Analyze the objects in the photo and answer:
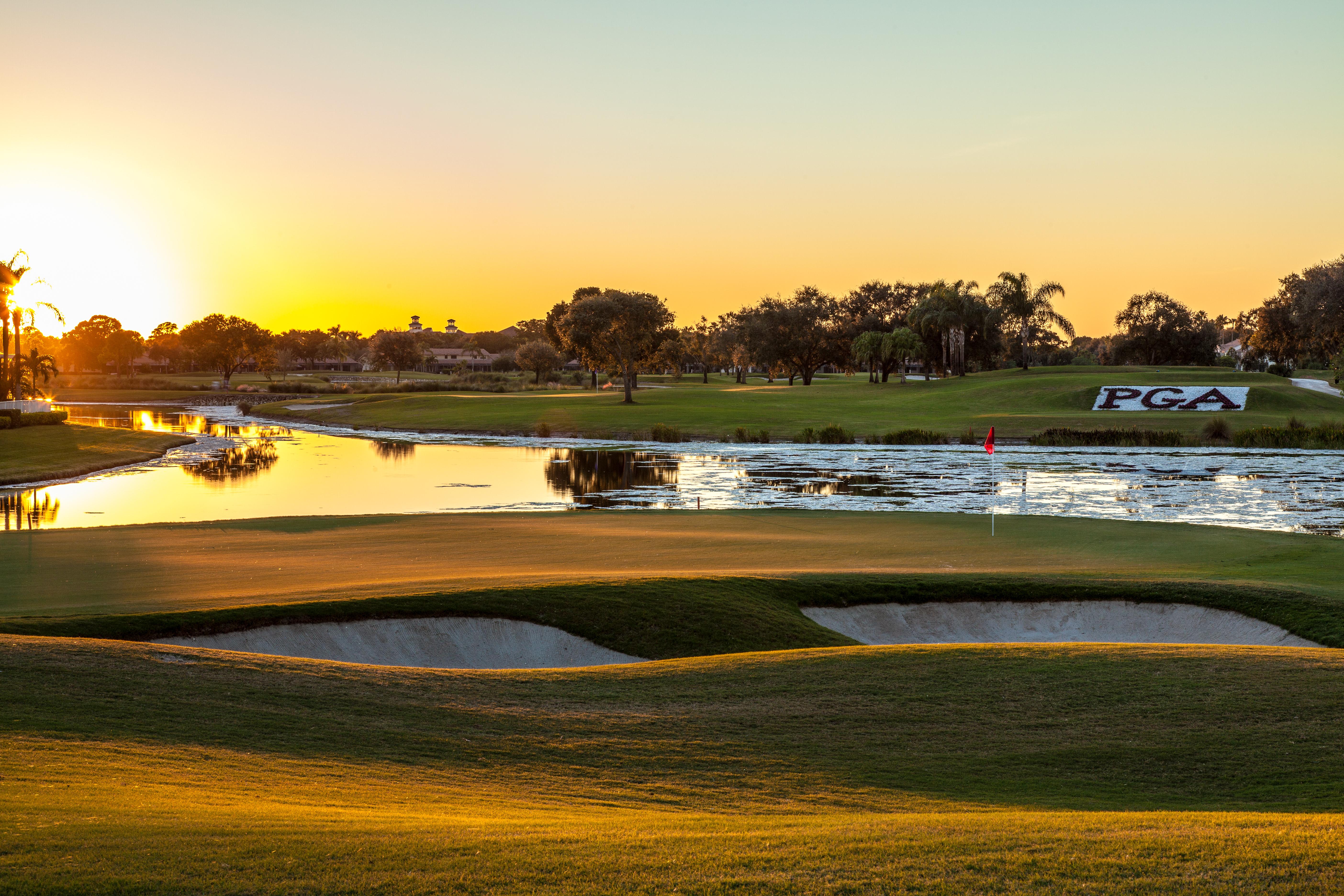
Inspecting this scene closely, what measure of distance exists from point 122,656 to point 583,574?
9643mm

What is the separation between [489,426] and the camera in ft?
260

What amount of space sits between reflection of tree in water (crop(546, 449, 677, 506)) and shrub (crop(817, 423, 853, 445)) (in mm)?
12745

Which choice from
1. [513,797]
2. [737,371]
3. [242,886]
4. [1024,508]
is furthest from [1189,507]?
[737,371]

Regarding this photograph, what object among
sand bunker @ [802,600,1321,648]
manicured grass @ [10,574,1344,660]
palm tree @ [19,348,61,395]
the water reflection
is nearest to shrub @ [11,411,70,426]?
the water reflection

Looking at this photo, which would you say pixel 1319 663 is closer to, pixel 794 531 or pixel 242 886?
pixel 242 886

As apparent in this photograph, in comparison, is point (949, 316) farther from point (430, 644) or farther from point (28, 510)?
point (430, 644)

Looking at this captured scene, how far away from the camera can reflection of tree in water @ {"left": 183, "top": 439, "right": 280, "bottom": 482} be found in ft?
166

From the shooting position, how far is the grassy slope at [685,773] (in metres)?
5.79

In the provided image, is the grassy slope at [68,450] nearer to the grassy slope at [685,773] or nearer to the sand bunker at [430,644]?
the sand bunker at [430,644]

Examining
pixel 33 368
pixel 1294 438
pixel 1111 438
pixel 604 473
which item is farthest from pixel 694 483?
pixel 33 368

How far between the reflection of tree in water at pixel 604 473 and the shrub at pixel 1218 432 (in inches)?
1317

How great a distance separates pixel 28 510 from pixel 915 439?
48708mm

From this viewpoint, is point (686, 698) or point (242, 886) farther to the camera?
point (686, 698)

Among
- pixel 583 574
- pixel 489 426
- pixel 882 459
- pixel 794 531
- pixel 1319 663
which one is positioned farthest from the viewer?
pixel 489 426
